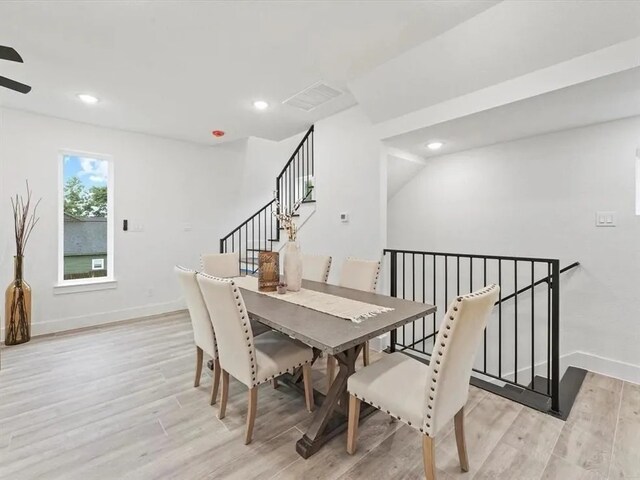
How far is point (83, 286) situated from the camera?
3.91 metres

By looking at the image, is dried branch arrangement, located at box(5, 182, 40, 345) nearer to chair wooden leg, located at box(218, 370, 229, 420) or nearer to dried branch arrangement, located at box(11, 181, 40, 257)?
dried branch arrangement, located at box(11, 181, 40, 257)

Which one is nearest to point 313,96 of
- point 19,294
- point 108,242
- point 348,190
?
point 348,190

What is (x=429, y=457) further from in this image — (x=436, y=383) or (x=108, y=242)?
(x=108, y=242)

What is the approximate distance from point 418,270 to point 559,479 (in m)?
2.75

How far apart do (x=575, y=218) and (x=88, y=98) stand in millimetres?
4911

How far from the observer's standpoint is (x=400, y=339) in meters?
4.19

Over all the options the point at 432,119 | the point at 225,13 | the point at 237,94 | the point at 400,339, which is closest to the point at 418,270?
the point at 400,339

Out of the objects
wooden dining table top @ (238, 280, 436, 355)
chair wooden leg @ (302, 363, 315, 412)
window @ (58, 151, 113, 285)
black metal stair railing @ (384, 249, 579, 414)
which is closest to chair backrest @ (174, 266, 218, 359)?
wooden dining table top @ (238, 280, 436, 355)

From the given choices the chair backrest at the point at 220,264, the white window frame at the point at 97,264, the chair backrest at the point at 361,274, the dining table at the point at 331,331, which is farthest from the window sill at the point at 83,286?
the chair backrest at the point at 361,274

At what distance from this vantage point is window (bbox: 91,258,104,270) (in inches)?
162

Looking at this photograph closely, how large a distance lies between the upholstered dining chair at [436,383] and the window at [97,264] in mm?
4023

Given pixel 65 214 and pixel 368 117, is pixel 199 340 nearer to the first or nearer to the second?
pixel 368 117

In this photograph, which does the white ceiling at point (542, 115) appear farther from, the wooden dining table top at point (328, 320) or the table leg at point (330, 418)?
the table leg at point (330, 418)

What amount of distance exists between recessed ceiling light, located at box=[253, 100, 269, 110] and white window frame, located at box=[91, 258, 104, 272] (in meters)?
2.95
